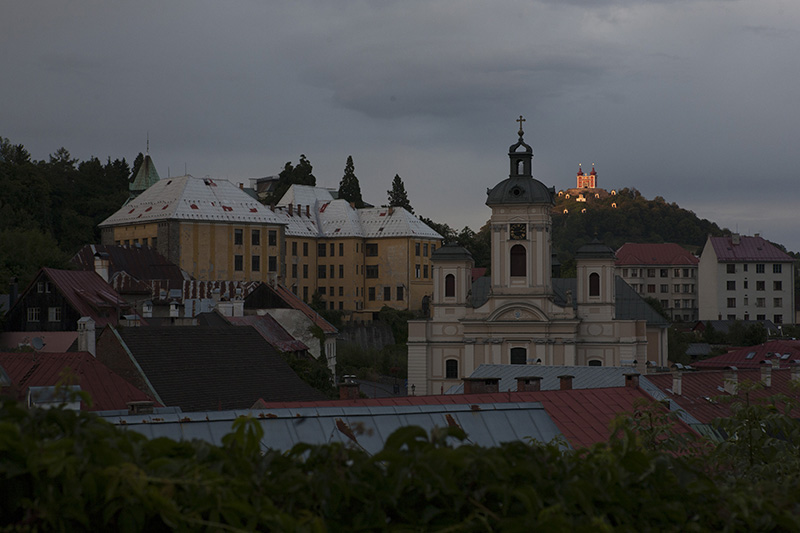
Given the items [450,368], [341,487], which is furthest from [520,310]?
[341,487]

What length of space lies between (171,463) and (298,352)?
5152cm

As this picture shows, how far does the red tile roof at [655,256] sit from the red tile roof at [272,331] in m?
79.9

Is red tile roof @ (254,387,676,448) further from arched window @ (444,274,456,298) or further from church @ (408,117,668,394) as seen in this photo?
arched window @ (444,274,456,298)

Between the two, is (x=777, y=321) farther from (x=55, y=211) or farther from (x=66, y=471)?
(x=66, y=471)

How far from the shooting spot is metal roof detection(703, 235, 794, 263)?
11606cm

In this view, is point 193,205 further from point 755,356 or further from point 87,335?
point 87,335

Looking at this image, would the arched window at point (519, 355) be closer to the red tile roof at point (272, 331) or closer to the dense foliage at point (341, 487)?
the red tile roof at point (272, 331)

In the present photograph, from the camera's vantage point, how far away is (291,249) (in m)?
104

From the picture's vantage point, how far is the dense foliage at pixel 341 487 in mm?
3234

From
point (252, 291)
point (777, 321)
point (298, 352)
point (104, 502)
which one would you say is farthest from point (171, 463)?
point (777, 321)

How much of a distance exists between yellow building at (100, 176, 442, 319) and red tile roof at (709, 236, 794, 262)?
1271 inches

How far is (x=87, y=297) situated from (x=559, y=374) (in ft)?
74.2

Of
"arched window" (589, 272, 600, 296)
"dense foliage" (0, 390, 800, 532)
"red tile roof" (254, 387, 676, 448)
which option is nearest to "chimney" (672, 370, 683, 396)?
"red tile roof" (254, 387, 676, 448)

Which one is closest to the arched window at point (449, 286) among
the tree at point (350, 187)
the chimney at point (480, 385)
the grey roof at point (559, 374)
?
the grey roof at point (559, 374)
